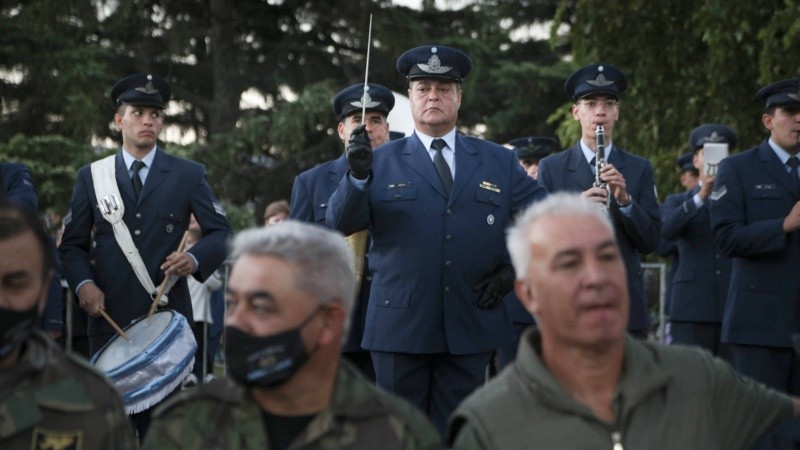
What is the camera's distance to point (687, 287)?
1320cm

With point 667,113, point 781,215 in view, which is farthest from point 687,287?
point 667,113

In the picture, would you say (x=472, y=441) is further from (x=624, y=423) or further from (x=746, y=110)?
(x=746, y=110)

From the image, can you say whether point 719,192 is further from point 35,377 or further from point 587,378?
point 35,377

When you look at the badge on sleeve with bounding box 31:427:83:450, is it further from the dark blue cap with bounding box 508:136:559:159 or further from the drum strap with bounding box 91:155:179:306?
the dark blue cap with bounding box 508:136:559:159

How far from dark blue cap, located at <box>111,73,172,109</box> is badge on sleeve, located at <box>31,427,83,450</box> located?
225 inches

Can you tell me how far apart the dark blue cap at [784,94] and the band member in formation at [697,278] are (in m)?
2.47

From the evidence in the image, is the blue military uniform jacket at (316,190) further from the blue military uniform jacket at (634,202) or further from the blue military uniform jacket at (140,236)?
the blue military uniform jacket at (634,202)

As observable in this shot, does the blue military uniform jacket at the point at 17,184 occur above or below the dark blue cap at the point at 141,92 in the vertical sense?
below

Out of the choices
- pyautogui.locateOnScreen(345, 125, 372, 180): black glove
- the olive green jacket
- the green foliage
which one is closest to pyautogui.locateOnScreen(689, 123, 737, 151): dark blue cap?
pyautogui.locateOnScreen(345, 125, 372, 180): black glove

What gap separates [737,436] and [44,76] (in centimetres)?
2331

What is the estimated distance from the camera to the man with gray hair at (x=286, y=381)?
490cm

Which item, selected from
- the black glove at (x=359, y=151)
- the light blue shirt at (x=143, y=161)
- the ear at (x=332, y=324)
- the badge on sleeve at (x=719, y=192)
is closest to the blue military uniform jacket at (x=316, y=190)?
the light blue shirt at (x=143, y=161)

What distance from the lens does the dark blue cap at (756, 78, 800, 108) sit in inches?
401

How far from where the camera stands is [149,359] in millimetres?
9406
